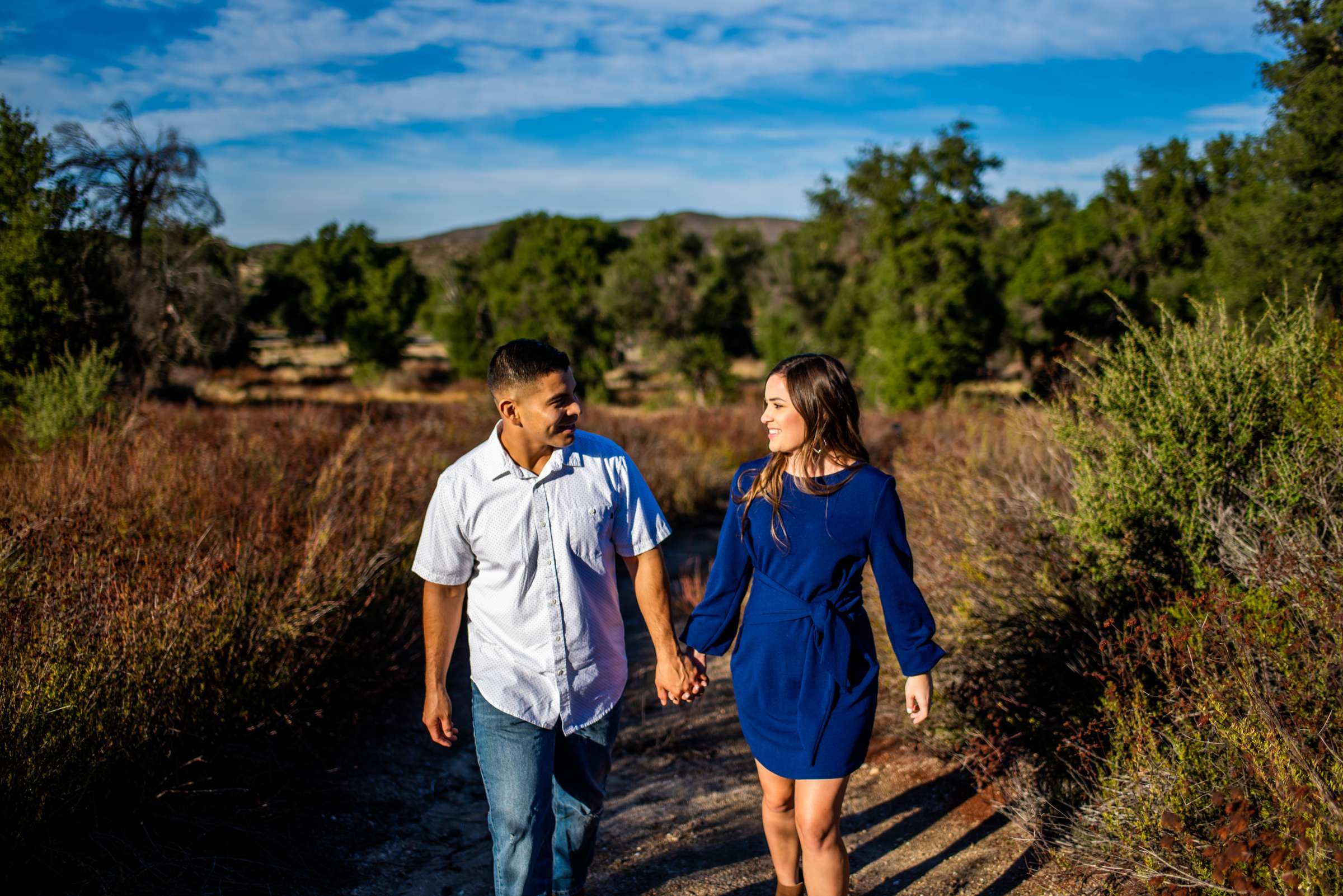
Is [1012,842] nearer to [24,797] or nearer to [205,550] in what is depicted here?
[24,797]

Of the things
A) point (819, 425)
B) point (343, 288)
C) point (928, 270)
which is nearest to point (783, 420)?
point (819, 425)

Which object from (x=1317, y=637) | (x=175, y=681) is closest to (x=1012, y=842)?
(x=1317, y=637)

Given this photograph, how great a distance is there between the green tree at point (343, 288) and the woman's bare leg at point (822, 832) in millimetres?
39526

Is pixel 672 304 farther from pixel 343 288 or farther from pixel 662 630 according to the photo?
pixel 662 630

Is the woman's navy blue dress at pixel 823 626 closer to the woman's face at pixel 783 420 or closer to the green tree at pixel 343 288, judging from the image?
the woman's face at pixel 783 420

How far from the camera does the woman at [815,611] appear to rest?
2451 mm

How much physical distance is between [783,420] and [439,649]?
4.04ft

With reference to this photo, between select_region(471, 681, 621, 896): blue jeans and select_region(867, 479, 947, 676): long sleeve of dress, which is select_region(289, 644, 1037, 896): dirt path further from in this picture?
select_region(867, 479, 947, 676): long sleeve of dress

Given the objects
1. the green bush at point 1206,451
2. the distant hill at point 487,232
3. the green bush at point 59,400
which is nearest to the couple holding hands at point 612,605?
the green bush at point 1206,451

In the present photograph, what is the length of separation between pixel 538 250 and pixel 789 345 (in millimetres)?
10830

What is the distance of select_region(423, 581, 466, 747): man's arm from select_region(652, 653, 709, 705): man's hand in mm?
634

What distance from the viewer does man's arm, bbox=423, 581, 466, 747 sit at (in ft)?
8.37

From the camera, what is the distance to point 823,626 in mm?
2482

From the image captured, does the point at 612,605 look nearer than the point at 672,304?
Yes
